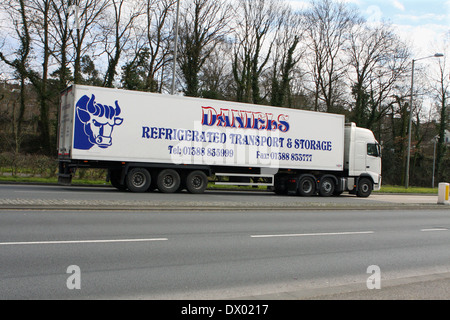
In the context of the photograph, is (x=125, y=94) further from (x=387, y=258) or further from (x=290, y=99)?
(x=290, y=99)

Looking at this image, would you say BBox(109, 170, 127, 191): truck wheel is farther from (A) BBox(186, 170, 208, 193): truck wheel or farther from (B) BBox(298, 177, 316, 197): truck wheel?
(B) BBox(298, 177, 316, 197): truck wheel

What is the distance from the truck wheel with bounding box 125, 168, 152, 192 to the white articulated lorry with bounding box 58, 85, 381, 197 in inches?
1.6

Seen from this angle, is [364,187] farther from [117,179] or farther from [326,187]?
[117,179]

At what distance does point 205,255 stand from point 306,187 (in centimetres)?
1543

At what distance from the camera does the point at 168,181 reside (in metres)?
19.0

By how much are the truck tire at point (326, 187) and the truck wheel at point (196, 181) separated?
639cm

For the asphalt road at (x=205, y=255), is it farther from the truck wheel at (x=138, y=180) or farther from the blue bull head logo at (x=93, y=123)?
the truck wheel at (x=138, y=180)

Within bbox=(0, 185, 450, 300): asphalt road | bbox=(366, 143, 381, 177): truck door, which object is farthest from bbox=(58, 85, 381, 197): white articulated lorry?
bbox=(0, 185, 450, 300): asphalt road

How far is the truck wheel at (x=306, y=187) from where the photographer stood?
2178 centimetres

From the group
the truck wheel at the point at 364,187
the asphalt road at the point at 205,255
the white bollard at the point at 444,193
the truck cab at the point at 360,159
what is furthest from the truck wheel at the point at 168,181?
the white bollard at the point at 444,193

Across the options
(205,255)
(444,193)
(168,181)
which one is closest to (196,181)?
(168,181)

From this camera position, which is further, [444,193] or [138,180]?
[444,193]

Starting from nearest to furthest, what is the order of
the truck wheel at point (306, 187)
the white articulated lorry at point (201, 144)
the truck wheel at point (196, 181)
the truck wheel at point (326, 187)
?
the white articulated lorry at point (201, 144) → the truck wheel at point (196, 181) → the truck wheel at point (306, 187) → the truck wheel at point (326, 187)
